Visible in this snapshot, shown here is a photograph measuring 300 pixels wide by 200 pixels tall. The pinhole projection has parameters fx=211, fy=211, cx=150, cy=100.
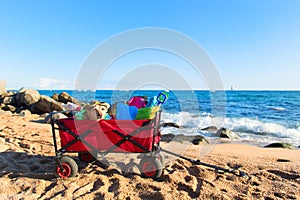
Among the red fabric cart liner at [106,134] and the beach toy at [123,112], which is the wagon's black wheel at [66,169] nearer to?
the red fabric cart liner at [106,134]

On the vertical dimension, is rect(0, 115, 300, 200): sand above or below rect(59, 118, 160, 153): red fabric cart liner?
below

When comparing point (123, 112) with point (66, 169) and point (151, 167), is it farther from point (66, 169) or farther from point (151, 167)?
point (66, 169)

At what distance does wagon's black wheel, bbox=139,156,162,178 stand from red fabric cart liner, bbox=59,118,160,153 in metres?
0.18

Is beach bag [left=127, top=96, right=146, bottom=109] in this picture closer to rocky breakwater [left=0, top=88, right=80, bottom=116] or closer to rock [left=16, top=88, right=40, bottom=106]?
rocky breakwater [left=0, top=88, right=80, bottom=116]

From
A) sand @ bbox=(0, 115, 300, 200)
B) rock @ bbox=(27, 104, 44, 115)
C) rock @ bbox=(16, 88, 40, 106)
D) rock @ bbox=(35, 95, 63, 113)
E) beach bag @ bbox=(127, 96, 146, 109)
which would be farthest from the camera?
rock @ bbox=(16, 88, 40, 106)

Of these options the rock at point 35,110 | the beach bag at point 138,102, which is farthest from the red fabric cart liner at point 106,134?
the rock at point 35,110

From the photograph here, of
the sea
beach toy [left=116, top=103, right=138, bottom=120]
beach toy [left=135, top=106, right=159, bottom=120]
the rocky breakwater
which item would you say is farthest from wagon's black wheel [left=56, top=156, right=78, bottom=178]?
the rocky breakwater

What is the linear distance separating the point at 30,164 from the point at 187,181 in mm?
2713

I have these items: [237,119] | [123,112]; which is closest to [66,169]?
[123,112]

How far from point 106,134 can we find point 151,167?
0.84 metres

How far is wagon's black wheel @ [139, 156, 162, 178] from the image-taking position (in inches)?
124

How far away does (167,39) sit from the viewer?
485 centimetres

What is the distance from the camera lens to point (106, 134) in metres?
3.17

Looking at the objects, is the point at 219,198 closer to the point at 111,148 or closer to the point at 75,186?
the point at 111,148
